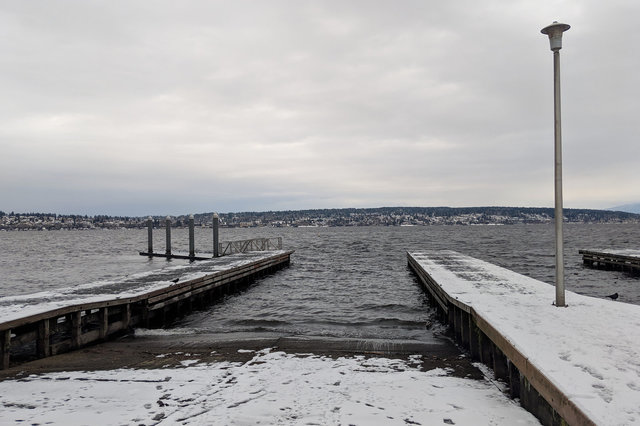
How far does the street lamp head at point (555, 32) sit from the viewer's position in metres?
8.91

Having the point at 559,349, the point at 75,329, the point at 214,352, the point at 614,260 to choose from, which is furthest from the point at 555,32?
the point at 614,260

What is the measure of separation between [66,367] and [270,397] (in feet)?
14.2

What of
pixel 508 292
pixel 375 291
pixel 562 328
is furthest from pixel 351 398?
pixel 375 291

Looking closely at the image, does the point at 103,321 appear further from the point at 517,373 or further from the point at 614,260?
the point at 614,260

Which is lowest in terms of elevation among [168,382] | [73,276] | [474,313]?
[73,276]

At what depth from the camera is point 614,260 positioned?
30.9 metres

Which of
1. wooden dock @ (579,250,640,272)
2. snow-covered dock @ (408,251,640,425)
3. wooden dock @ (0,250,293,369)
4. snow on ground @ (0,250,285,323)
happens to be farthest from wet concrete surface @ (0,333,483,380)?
wooden dock @ (579,250,640,272)

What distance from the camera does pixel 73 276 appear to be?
105 ft

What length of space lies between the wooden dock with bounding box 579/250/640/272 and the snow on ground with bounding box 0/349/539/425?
2737cm

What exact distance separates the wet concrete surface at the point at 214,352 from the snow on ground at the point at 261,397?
511 millimetres

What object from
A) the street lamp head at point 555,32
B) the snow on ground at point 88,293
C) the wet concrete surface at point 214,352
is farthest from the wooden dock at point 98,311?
the street lamp head at point 555,32

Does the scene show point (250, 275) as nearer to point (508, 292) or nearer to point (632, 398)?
point (508, 292)

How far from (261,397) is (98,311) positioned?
6.64 metres

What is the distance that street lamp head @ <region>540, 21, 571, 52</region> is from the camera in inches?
351
